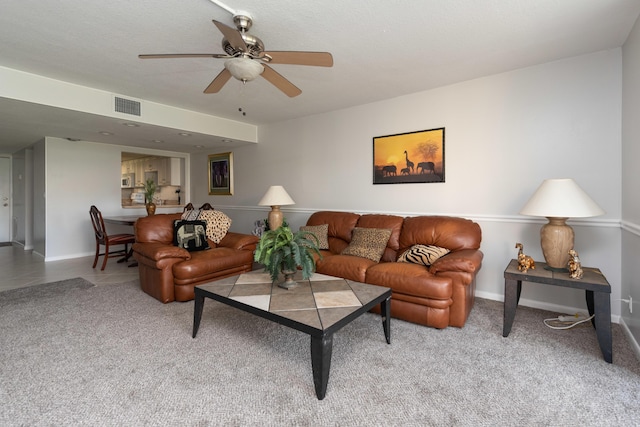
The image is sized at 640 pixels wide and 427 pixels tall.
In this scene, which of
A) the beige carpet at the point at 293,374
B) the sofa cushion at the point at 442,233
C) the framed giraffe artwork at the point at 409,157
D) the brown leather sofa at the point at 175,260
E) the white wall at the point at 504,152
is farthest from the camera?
the framed giraffe artwork at the point at 409,157

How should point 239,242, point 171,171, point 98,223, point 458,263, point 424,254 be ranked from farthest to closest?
1. point 171,171
2. point 98,223
3. point 239,242
4. point 424,254
5. point 458,263

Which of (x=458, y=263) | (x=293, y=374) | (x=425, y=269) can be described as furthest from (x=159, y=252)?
(x=458, y=263)

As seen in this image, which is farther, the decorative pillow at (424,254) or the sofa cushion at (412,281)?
the decorative pillow at (424,254)

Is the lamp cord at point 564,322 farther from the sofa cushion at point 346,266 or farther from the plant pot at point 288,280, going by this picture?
the plant pot at point 288,280

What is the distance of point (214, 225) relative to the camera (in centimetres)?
400

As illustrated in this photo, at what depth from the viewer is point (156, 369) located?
6.43 ft

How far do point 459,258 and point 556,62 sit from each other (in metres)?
2.08

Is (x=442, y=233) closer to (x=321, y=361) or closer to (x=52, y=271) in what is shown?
(x=321, y=361)

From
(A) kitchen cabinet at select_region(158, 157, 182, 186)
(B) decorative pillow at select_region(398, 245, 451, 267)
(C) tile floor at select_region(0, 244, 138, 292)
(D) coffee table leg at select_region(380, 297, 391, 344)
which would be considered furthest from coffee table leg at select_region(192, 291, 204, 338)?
(A) kitchen cabinet at select_region(158, 157, 182, 186)

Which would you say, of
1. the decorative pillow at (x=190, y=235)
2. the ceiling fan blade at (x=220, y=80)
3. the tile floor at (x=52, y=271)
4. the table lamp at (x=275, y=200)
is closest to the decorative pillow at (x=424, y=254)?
the table lamp at (x=275, y=200)

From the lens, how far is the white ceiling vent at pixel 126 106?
363 cm

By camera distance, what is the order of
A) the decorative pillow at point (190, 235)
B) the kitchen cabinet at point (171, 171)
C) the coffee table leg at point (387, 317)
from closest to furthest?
the coffee table leg at point (387, 317)
the decorative pillow at point (190, 235)
the kitchen cabinet at point (171, 171)

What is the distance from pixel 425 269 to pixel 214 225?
267 centimetres

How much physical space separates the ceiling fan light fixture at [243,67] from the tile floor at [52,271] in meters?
3.36
